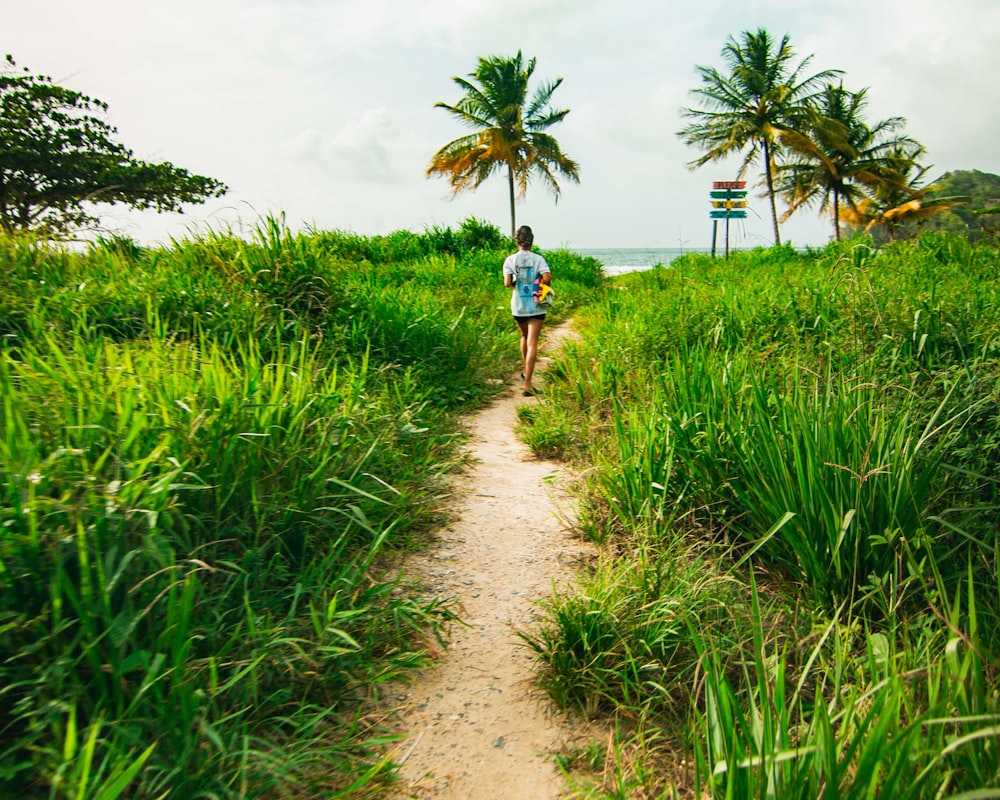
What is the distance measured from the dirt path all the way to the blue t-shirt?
3151 millimetres

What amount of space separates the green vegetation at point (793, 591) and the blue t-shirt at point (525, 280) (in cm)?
278

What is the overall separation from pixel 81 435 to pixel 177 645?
996 mm

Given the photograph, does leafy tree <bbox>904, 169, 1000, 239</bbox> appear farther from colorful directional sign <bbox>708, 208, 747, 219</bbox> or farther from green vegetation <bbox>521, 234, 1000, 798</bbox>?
green vegetation <bbox>521, 234, 1000, 798</bbox>

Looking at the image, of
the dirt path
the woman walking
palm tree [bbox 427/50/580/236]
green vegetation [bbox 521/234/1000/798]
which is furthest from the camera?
palm tree [bbox 427/50/580/236]

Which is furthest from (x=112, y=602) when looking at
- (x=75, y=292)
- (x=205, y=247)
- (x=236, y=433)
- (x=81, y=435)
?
(x=205, y=247)

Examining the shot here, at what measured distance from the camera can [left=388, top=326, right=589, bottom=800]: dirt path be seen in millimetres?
2107

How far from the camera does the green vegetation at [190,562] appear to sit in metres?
1.83

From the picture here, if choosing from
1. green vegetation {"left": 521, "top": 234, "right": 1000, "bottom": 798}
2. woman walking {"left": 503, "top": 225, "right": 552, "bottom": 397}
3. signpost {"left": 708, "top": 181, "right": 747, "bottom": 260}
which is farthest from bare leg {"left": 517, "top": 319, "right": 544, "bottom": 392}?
signpost {"left": 708, "top": 181, "right": 747, "bottom": 260}

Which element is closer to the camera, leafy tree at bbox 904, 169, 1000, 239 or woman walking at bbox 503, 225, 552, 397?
woman walking at bbox 503, 225, 552, 397

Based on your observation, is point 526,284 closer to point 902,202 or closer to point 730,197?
point 730,197

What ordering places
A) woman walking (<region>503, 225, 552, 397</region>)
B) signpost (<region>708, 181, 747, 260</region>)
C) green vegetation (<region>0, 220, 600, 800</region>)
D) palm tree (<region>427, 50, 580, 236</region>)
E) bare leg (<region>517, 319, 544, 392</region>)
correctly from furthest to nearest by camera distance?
palm tree (<region>427, 50, 580, 236</region>) → signpost (<region>708, 181, 747, 260</region>) → woman walking (<region>503, 225, 552, 397</region>) → bare leg (<region>517, 319, 544, 392</region>) → green vegetation (<region>0, 220, 600, 800</region>)

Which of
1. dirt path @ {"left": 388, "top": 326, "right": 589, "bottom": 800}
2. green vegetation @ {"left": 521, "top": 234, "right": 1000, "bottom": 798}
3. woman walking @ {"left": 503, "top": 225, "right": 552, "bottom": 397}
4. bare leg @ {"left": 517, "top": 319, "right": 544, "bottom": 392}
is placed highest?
woman walking @ {"left": 503, "top": 225, "right": 552, "bottom": 397}

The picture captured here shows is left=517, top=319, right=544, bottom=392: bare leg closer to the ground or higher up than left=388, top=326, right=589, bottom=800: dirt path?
higher up

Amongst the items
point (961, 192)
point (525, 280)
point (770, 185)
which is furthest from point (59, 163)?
point (961, 192)
